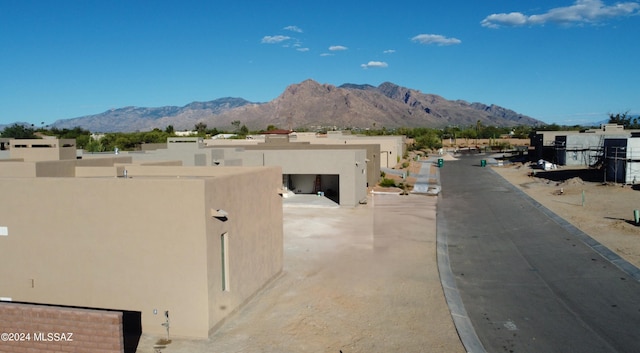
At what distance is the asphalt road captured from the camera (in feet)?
37.1

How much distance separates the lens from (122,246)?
1123 cm

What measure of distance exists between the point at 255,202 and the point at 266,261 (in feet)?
6.61

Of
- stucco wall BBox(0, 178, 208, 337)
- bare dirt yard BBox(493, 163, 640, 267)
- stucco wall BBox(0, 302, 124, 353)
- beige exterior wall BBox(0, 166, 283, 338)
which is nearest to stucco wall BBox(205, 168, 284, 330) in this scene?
beige exterior wall BBox(0, 166, 283, 338)

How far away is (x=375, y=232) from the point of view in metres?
23.5

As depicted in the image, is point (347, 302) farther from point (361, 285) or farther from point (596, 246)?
point (596, 246)

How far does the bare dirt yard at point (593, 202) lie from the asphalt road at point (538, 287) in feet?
3.09

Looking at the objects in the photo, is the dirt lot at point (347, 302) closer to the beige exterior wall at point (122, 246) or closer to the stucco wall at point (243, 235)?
the stucco wall at point (243, 235)

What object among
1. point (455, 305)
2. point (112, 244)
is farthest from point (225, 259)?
point (455, 305)

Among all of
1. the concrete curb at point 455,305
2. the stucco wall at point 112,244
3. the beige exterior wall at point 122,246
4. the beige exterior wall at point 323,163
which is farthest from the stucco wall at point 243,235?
the beige exterior wall at point 323,163

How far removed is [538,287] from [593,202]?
60.0 ft

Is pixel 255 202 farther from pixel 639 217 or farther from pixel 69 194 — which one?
pixel 639 217

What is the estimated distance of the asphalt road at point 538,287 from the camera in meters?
11.3

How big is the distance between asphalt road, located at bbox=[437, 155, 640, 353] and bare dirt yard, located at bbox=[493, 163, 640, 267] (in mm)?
941

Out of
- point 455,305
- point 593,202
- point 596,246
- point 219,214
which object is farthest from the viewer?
point 593,202
